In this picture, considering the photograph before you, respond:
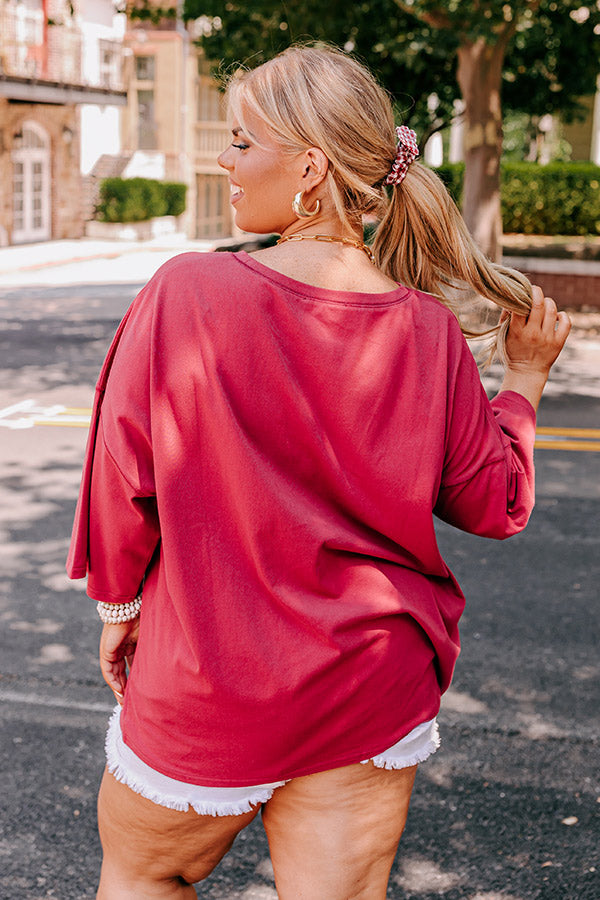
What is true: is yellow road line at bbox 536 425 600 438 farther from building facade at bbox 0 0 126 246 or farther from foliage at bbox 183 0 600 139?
building facade at bbox 0 0 126 246

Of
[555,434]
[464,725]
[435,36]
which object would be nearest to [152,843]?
[464,725]

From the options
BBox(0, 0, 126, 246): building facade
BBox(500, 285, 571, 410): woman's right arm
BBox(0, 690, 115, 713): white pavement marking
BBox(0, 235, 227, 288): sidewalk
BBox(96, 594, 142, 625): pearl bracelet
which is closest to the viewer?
BBox(96, 594, 142, 625): pearl bracelet

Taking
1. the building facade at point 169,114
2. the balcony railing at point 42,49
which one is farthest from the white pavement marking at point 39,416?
the building facade at point 169,114

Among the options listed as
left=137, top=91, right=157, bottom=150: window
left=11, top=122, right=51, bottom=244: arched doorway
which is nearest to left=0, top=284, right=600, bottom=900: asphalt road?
left=11, top=122, right=51, bottom=244: arched doorway

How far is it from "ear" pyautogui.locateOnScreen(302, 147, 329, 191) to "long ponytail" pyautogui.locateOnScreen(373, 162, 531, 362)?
19 cm

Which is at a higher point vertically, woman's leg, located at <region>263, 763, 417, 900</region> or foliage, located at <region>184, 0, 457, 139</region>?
foliage, located at <region>184, 0, 457, 139</region>

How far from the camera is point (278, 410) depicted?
1.59 meters

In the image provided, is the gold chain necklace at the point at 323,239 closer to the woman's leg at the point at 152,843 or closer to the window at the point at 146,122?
the woman's leg at the point at 152,843

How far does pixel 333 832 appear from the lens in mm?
1660

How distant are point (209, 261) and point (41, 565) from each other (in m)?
3.98

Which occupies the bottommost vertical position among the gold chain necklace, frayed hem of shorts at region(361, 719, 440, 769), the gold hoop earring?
frayed hem of shorts at region(361, 719, 440, 769)

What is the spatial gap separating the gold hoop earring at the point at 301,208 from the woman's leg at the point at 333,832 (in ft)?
2.85

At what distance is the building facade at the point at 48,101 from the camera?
2578cm

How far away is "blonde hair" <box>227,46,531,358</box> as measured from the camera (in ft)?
5.30
